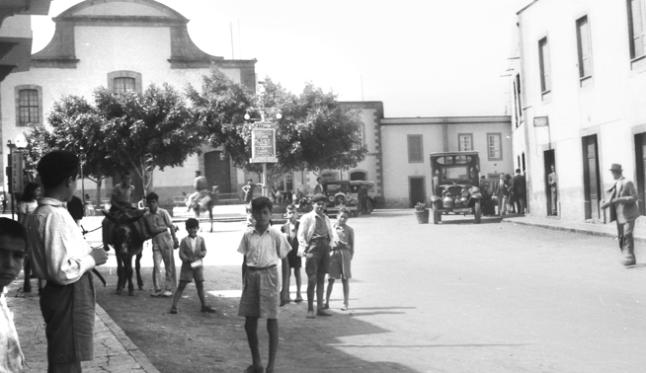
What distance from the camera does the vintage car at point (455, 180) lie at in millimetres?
27781

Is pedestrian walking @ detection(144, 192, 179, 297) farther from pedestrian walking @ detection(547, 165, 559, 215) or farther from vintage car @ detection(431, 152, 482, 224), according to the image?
vintage car @ detection(431, 152, 482, 224)

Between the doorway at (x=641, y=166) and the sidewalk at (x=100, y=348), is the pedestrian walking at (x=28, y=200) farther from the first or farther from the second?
the doorway at (x=641, y=166)

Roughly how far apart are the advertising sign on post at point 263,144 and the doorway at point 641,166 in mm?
12449

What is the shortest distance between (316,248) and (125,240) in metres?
3.23

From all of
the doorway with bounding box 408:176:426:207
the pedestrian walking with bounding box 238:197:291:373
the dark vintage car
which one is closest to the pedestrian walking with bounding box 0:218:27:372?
the pedestrian walking with bounding box 238:197:291:373

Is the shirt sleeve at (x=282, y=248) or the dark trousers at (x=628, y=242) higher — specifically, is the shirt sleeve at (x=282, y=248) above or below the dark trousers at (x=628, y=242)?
above

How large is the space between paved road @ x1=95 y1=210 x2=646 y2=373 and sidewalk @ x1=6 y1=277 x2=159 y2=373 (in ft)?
1.46

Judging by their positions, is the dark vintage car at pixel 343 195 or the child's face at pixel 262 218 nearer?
the child's face at pixel 262 218

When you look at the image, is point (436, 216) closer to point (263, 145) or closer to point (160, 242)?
point (263, 145)

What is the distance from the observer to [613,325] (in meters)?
7.88

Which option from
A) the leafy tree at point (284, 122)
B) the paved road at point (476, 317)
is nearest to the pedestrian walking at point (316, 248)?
the paved road at point (476, 317)

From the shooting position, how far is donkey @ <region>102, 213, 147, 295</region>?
445 inches

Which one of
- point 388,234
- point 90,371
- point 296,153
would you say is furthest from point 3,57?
point 296,153

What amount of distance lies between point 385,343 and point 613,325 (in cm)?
235
